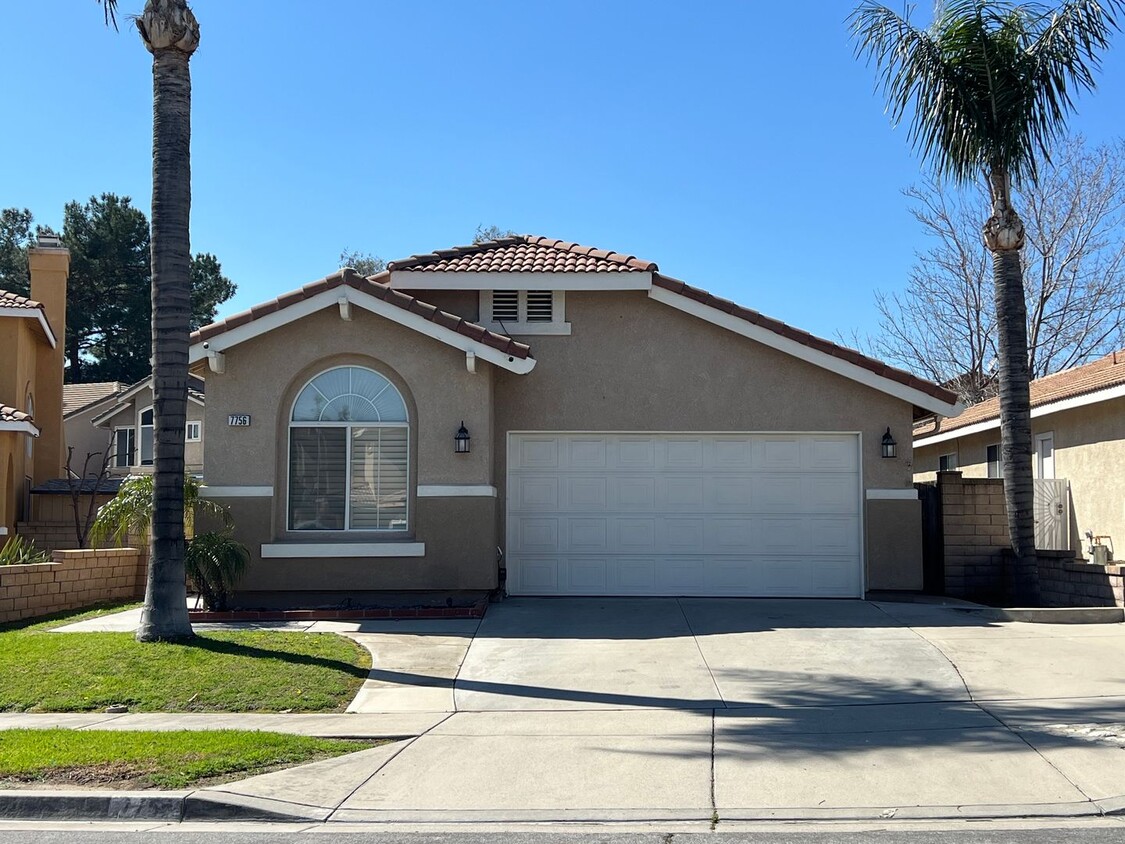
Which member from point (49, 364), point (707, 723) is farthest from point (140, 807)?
point (49, 364)

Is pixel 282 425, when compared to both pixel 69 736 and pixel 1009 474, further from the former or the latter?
pixel 1009 474

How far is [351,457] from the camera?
1344 cm

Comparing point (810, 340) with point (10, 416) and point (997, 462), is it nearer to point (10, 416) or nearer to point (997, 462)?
point (997, 462)

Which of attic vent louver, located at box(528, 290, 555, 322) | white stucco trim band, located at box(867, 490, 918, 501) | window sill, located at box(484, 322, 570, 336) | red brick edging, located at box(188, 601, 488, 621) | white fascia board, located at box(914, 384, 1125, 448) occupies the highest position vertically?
attic vent louver, located at box(528, 290, 555, 322)

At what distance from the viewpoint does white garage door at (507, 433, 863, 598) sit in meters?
14.2

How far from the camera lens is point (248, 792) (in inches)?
263

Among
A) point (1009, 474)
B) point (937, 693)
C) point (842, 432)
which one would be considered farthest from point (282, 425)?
point (1009, 474)

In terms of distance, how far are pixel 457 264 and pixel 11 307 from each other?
9.80m

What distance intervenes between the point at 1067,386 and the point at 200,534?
13.2 m

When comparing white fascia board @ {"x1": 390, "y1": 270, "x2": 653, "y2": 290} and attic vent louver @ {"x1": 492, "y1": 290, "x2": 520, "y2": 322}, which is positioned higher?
white fascia board @ {"x1": 390, "y1": 270, "x2": 653, "y2": 290}

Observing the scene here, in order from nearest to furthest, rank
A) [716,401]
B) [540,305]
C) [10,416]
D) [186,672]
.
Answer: [186,672]
[716,401]
[540,305]
[10,416]

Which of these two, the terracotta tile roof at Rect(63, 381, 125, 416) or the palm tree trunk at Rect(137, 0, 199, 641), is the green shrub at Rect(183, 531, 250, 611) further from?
the terracotta tile roof at Rect(63, 381, 125, 416)

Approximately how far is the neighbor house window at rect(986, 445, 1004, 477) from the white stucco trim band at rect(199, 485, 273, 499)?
43.7ft

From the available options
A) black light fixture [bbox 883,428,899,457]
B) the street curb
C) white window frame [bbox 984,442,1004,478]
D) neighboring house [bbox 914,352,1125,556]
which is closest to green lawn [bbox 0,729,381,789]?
the street curb
